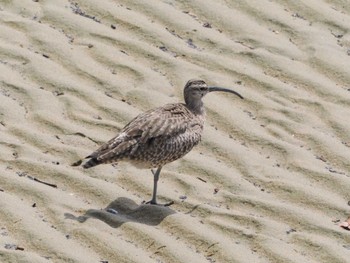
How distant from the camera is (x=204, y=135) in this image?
33.1ft

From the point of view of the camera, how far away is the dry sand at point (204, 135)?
8680mm

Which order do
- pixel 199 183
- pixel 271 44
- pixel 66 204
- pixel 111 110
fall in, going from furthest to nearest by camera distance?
pixel 271 44 → pixel 111 110 → pixel 199 183 → pixel 66 204

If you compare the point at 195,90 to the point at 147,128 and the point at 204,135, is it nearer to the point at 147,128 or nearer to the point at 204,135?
the point at 204,135

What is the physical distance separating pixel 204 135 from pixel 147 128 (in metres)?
0.78

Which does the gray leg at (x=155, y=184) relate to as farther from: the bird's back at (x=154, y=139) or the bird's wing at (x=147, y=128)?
the bird's wing at (x=147, y=128)

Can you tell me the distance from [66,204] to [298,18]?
12.1 ft

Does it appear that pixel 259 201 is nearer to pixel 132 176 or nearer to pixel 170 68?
pixel 132 176

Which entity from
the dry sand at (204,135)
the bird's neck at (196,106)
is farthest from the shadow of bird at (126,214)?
the bird's neck at (196,106)

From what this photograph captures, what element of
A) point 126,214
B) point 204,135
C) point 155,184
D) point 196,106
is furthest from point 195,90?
point 126,214

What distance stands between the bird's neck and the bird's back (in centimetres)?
28

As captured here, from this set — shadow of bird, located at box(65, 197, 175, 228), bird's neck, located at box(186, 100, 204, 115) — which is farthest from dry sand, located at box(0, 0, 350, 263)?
bird's neck, located at box(186, 100, 204, 115)

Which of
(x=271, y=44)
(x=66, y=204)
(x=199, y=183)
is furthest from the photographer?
(x=271, y=44)

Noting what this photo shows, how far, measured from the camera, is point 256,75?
10875 millimetres

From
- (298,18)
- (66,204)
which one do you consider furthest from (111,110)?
(298,18)
